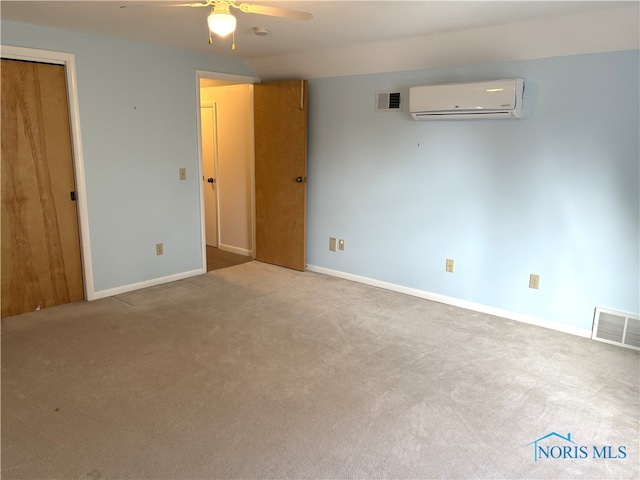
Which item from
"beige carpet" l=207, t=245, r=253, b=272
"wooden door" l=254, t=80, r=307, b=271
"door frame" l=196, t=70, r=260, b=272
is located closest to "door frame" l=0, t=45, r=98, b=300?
"door frame" l=196, t=70, r=260, b=272

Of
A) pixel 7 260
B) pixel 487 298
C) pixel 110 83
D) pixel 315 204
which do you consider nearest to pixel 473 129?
pixel 487 298

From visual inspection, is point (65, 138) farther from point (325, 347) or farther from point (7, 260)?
point (325, 347)

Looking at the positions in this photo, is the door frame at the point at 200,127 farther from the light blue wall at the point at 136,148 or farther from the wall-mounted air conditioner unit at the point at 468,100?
the wall-mounted air conditioner unit at the point at 468,100

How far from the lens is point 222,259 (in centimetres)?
549

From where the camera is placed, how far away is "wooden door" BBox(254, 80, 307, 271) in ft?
15.4

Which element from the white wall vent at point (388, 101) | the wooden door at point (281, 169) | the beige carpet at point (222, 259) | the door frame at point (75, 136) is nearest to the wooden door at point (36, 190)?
the door frame at point (75, 136)

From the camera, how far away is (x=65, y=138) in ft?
12.1

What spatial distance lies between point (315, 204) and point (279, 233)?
21.4 inches

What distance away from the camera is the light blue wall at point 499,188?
10.2ft

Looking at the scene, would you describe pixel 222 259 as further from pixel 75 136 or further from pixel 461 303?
pixel 461 303

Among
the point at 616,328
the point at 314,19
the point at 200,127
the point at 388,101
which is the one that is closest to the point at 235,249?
the point at 200,127

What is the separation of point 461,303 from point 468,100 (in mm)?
1693

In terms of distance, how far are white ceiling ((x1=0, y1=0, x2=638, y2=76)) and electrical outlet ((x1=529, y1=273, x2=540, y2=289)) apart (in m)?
1.83

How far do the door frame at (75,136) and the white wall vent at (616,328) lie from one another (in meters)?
4.04
